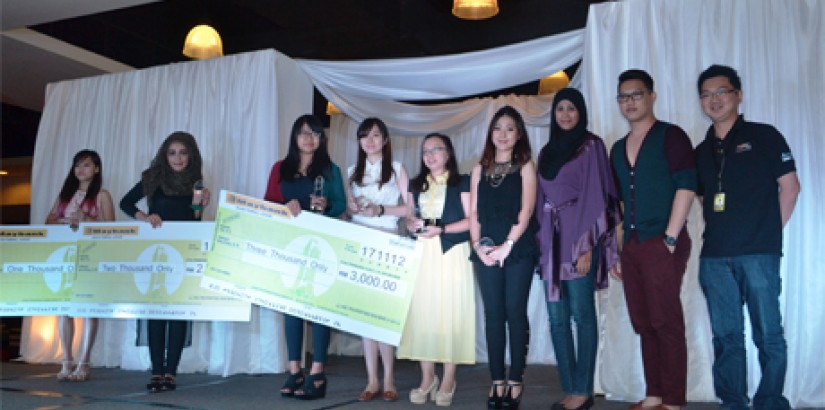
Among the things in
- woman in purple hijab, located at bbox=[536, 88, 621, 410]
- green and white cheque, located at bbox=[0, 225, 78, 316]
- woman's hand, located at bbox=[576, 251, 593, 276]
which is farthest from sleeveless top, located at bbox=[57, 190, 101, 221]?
woman's hand, located at bbox=[576, 251, 593, 276]

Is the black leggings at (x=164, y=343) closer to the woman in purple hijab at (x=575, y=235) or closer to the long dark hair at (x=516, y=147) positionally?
the long dark hair at (x=516, y=147)

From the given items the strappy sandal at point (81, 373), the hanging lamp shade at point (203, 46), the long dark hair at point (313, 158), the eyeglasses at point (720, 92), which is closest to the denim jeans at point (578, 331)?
the eyeglasses at point (720, 92)

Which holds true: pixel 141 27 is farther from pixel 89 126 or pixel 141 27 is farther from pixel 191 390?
pixel 191 390

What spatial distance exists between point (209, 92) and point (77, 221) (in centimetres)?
144

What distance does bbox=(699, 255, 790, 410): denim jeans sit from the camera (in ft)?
11.3

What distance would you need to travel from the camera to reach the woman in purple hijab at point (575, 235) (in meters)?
3.61

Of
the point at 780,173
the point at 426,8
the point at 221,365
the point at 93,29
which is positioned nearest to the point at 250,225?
the point at 221,365

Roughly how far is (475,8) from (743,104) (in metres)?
2.14

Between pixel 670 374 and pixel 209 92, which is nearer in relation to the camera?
pixel 670 374

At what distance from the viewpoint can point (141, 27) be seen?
316 inches

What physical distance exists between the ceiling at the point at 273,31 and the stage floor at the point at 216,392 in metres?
3.31

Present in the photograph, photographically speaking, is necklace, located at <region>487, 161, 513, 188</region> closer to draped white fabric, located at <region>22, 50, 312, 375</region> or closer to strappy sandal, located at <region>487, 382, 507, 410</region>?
strappy sandal, located at <region>487, 382, 507, 410</region>

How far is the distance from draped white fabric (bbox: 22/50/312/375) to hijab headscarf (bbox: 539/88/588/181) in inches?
94.7

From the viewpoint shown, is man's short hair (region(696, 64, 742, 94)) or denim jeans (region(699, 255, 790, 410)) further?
man's short hair (region(696, 64, 742, 94))
